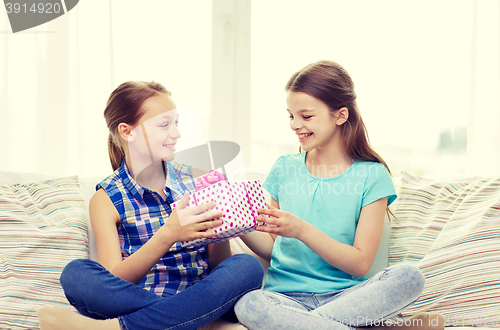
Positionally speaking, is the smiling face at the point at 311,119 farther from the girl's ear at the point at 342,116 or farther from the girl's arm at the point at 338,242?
the girl's arm at the point at 338,242

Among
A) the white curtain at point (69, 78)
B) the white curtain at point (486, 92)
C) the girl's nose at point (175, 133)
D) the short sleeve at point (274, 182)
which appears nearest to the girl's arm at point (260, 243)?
the short sleeve at point (274, 182)

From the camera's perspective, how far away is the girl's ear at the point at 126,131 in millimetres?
1165

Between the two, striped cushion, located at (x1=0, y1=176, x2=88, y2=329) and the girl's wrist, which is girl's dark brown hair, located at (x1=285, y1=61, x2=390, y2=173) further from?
striped cushion, located at (x1=0, y1=176, x2=88, y2=329)

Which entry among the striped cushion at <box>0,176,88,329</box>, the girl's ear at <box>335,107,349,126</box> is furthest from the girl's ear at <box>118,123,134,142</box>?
the girl's ear at <box>335,107,349,126</box>

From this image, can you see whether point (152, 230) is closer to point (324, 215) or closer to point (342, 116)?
point (324, 215)

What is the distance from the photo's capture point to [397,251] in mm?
1224

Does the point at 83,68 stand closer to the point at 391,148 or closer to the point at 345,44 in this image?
the point at 345,44

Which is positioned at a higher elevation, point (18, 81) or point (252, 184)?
point (18, 81)

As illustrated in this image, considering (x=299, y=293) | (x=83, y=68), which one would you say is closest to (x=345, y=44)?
(x=83, y=68)

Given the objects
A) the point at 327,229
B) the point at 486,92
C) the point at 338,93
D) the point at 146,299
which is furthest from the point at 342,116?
the point at 486,92

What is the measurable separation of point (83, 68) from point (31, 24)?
27 centimetres

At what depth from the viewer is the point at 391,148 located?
1.97 metres

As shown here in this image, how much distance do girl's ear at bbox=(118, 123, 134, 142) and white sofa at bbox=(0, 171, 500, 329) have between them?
0.27 meters

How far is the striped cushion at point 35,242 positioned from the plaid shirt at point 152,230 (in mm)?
151
